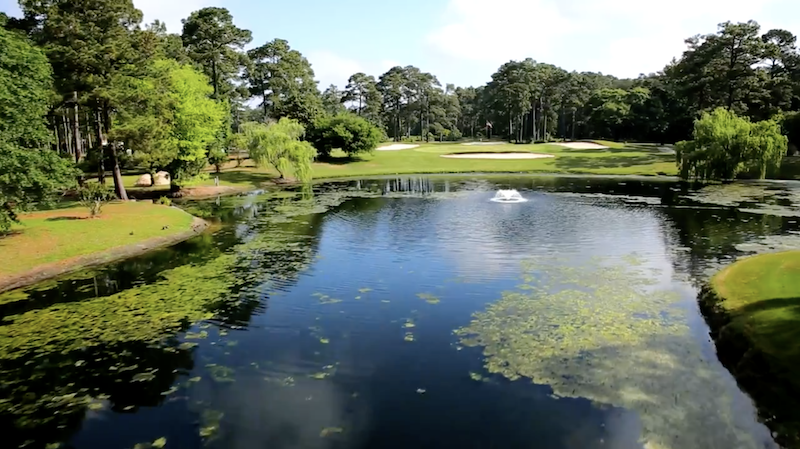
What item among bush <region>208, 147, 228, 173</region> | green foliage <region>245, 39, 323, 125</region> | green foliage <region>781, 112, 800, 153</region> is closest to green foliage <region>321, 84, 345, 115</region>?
green foliage <region>245, 39, 323, 125</region>

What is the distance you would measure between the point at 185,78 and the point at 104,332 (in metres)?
35.8

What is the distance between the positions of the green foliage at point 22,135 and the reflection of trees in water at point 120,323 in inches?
194

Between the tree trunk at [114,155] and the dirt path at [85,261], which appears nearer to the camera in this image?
the dirt path at [85,261]

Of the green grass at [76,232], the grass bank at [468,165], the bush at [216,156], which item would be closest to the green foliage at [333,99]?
the grass bank at [468,165]

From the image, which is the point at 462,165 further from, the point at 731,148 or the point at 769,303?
the point at 769,303

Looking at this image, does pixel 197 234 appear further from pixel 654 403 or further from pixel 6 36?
pixel 654 403

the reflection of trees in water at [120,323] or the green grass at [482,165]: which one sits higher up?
the green grass at [482,165]

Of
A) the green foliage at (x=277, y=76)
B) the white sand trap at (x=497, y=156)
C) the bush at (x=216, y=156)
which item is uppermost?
the green foliage at (x=277, y=76)

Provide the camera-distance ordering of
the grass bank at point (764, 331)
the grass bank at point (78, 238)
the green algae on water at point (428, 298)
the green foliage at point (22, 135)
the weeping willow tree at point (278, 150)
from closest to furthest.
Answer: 1. the grass bank at point (764, 331)
2. the green algae on water at point (428, 298)
3. the grass bank at point (78, 238)
4. the green foliage at point (22, 135)
5. the weeping willow tree at point (278, 150)

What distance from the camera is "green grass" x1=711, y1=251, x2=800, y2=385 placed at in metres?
11.1

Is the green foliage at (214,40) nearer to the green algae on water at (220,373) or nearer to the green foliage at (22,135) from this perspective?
the green foliage at (22,135)

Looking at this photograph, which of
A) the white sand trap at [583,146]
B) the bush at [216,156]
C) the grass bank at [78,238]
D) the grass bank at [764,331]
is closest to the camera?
the grass bank at [764,331]

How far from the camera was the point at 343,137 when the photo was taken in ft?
233

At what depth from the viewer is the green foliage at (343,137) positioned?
2822 inches
